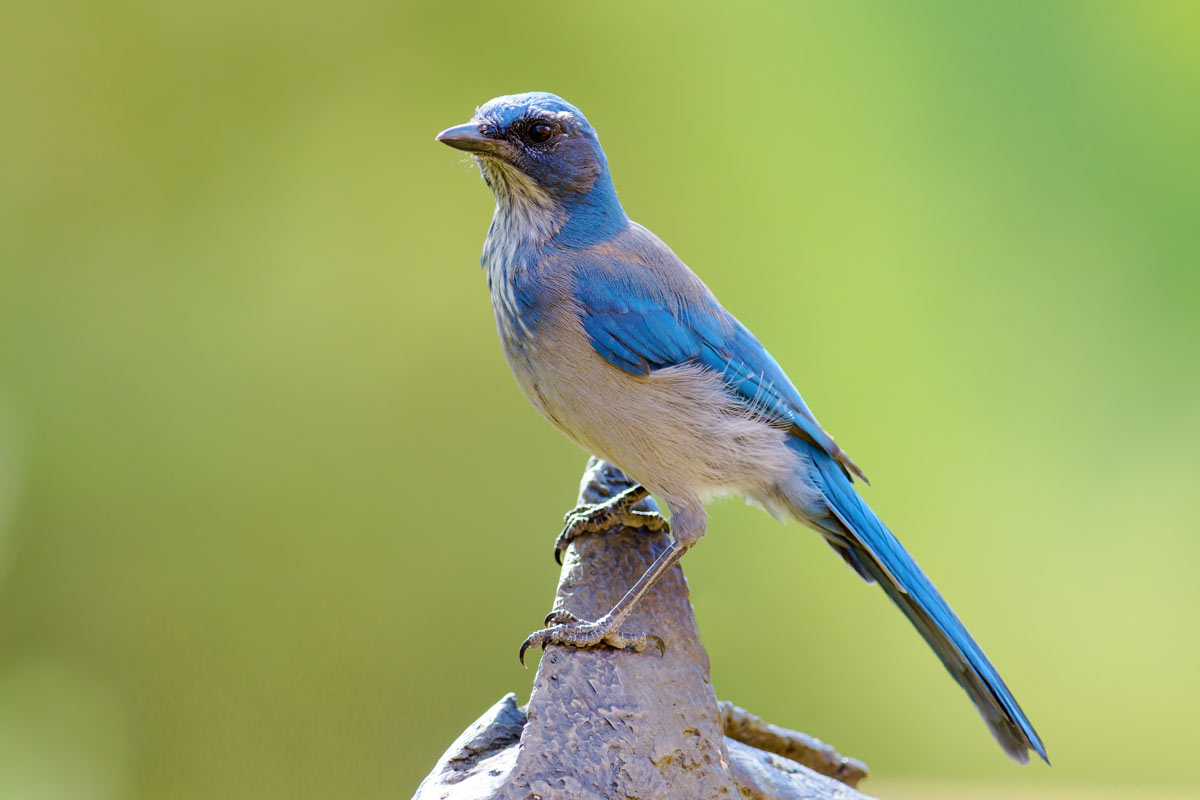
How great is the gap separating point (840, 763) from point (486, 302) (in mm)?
3150

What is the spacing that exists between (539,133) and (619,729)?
5.63 feet

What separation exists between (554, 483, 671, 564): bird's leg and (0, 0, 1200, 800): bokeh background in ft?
7.19

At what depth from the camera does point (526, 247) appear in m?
3.39

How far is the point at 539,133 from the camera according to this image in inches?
131

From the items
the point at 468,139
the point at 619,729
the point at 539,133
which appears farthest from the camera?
the point at 539,133

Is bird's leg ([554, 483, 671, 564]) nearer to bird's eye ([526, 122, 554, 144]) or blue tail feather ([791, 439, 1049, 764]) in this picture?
blue tail feather ([791, 439, 1049, 764])

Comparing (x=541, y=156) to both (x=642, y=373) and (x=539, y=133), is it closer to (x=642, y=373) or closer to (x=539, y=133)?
(x=539, y=133)

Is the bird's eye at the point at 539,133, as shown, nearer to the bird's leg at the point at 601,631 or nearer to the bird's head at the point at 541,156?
the bird's head at the point at 541,156

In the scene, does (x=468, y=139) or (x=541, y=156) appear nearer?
(x=468, y=139)

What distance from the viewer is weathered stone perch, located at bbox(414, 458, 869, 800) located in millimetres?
2812

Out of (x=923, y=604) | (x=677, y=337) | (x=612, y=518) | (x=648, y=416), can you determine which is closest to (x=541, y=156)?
(x=677, y=337)

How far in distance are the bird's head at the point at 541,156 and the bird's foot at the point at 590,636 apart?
119 centimetres

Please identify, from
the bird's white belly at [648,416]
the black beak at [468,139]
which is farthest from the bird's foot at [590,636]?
the black beak at [468,139]

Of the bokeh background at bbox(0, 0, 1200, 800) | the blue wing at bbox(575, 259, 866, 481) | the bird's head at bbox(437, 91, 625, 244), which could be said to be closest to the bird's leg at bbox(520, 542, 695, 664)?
the blue wing at bbox(575, 259, 866, 481)
